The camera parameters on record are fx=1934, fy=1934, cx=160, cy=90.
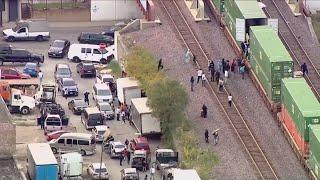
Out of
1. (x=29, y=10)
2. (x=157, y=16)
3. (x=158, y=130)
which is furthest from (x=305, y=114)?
(x=29, y=10)

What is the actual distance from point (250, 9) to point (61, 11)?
17.4m

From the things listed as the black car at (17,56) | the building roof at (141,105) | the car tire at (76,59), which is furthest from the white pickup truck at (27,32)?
the building roof at (141,105)

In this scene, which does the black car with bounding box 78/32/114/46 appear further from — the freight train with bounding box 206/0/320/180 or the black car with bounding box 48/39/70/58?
the freight train with bounding box 206/0/320/180

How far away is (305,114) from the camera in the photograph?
98.0 meters

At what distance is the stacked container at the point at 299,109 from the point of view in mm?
97875

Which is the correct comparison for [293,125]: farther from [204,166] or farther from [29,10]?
[29,10]

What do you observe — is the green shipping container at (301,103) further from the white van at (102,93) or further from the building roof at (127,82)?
the white van at (102,93)

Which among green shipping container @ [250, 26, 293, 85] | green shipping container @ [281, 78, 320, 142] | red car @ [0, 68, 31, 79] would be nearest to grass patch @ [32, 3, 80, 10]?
red car @ [0, 68, 31, 79]

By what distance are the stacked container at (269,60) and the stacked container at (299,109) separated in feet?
4.45

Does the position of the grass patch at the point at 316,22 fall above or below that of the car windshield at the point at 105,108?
above

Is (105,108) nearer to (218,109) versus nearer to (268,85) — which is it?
(218,109)

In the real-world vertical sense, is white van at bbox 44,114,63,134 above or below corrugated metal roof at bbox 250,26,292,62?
below

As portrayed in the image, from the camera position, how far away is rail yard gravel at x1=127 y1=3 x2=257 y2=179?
97.4 meters

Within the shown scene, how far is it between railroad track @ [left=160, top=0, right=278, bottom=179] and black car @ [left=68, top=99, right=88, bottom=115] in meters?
7.06
